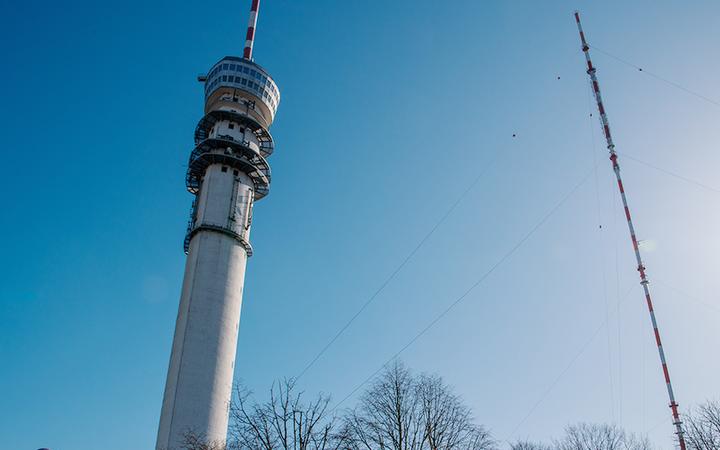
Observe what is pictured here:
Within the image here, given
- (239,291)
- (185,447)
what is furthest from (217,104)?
(185,447)

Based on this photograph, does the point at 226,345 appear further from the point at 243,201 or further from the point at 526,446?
the point at 526,446

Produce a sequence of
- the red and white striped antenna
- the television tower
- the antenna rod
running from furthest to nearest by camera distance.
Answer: the antenna rod
the television tower
the red and white striped antenna

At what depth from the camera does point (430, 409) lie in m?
38.1

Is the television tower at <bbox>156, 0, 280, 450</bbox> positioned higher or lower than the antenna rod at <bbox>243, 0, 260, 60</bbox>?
lower

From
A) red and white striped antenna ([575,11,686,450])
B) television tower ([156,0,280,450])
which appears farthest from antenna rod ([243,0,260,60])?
red and white striped antenna ([575,11,686,450])

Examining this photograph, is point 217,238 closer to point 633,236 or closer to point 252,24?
point 252,24

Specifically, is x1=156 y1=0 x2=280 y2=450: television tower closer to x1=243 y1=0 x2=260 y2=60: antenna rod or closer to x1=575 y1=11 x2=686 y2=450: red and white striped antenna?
x1=243 y1=0 x2=260 y2=60: antenna rod

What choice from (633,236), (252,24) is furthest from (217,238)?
(633,236)

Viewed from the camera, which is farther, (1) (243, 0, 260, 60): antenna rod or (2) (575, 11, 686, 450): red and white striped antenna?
(1) (243, 0, 260, 60): antenna rod

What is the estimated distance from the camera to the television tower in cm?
4259

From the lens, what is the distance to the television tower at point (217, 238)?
42.6 m

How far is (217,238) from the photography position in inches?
1954

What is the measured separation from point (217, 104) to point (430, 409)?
36970 millimetres

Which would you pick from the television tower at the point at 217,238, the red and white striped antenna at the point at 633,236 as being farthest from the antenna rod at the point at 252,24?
the red and white striped antenna at the point at 633,236
